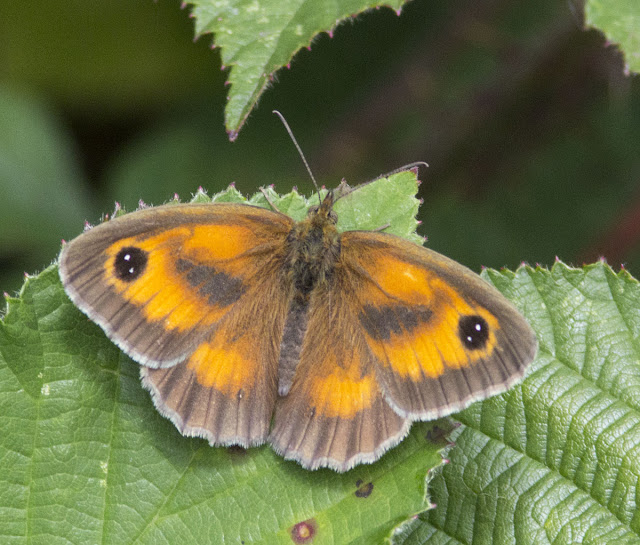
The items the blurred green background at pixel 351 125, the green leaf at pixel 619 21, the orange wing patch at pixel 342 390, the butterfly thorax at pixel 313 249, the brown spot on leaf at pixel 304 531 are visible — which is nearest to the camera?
the brown spot on leaf at pixel 304 531

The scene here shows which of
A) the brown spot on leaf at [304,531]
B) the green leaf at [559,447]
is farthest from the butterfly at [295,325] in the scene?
the green leaf at [559,447]

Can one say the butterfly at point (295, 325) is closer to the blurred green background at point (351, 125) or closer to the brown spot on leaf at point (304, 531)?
the brown spot on leaf at point (304, 531)

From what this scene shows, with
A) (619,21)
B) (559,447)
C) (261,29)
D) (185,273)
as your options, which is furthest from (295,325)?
(619,21)

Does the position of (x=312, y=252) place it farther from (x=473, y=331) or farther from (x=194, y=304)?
(x=473, y=331)

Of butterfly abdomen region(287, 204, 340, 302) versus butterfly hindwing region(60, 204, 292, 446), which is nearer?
butterfly hindwing region(60, 204, 292, 446)

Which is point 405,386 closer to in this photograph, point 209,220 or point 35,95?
point 209,220

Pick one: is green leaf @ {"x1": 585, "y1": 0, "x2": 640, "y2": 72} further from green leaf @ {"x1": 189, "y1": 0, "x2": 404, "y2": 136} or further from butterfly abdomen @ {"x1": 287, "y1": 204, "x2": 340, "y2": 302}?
butterfly abdomen @ {"x1": 287, "y1": 204, "x2": 340, "y2": 302}

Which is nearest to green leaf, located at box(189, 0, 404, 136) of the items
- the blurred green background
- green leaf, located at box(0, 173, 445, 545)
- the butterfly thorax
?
the butterfly thorax
